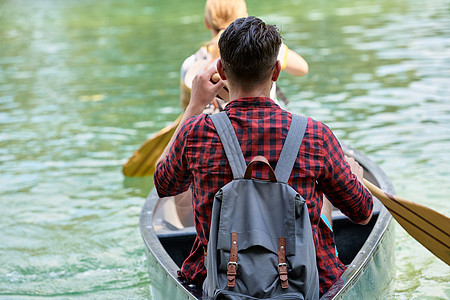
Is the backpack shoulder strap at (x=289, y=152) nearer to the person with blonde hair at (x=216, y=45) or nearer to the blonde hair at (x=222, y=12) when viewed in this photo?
the person with blonde hair at (x=216, y=45)

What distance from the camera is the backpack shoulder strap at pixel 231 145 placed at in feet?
6.23

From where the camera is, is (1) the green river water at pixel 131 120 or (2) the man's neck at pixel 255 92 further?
(1) the green river water at pixel 131 120

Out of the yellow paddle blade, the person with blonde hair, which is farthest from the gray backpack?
the yellow paddle blade

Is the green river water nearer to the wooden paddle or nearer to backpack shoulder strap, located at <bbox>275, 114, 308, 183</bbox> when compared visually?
the wooden paddle

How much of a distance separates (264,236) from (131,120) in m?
5.51

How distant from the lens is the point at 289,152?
1887 mm

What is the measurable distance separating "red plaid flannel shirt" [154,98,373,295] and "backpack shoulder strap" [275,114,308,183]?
22 mm

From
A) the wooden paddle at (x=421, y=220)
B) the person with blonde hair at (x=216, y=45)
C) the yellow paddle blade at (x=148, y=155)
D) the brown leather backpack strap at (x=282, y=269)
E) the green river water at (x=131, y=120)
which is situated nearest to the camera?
the brown leather backpack strap at (x=282, y=269)

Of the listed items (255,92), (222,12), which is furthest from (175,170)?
(222,12)

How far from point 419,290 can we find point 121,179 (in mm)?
2893

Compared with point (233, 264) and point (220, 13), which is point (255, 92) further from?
point (220, 13)

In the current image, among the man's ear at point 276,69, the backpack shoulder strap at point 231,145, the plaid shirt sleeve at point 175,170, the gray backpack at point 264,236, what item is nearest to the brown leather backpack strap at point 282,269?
the gray backpack at point 264,236

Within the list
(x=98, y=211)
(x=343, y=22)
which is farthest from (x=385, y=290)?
(x=343, y=22)

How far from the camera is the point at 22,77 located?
1000 centimetres
